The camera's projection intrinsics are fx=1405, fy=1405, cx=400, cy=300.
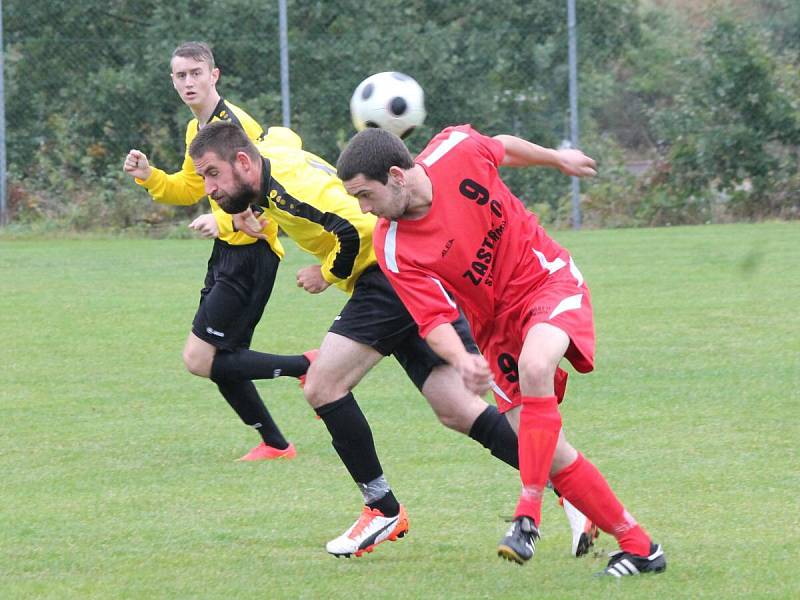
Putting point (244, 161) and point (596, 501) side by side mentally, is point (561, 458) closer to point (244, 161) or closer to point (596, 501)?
point (596, 501)

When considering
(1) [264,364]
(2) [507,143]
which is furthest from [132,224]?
(2) [507,143]

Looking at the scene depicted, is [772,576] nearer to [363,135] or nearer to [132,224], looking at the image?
[363,135]

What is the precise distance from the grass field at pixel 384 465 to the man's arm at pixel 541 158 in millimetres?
1295

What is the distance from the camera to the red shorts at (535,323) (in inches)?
170

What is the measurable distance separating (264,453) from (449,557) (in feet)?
6.32

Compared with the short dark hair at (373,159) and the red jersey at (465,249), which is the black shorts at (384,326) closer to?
the red jersey at (465,249)

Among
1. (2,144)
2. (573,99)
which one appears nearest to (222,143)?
(573,99)

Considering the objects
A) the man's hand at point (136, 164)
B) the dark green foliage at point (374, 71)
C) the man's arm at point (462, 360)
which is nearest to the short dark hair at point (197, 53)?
the man's hand at point (136, 164)

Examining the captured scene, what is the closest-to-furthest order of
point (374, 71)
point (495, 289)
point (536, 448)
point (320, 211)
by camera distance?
point (536, 448) < point (495, 289) < point (320, 211) < point (374, 71)

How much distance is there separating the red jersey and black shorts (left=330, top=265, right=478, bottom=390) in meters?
0.49

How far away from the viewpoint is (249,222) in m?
5.44

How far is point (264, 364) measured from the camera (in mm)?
6578

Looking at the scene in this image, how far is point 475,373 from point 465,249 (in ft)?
1.59

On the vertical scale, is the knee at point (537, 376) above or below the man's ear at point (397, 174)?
below
